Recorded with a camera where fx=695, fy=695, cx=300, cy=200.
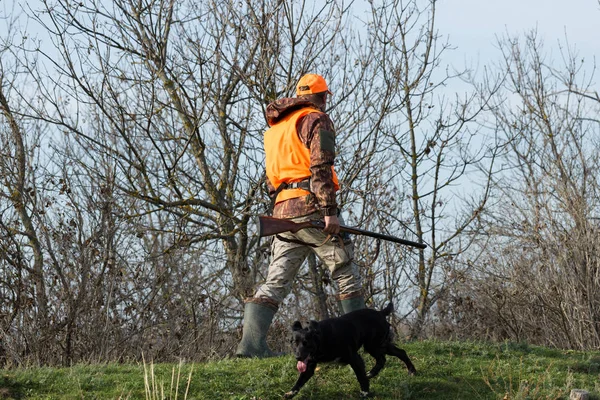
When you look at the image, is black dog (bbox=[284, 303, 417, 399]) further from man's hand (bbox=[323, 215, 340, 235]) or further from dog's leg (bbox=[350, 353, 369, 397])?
man's hand (bbox=[323, 215, 340, 235])

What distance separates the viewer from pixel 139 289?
30.4 feet

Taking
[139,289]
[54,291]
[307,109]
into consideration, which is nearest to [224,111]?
[139,289]

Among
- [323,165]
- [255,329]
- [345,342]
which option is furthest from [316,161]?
[255,329]

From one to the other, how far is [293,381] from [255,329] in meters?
0.81

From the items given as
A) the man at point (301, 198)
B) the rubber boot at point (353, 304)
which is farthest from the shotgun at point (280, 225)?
the rubber boot at point (353, 304)

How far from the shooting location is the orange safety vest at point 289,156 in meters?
5.84

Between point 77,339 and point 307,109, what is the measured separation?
4569mm

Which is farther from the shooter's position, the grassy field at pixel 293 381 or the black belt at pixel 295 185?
the black belt at pixel 295 185

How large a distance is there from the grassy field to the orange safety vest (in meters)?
1.50

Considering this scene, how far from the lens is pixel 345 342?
509 centimetres

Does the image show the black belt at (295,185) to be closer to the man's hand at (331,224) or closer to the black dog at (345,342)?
the man's hand at (331,224)

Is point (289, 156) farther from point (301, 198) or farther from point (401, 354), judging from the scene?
point (401, 354)

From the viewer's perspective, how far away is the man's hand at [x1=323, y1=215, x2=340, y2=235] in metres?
5.60

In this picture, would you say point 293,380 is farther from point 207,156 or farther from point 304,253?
point 207,156
